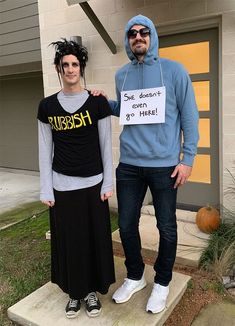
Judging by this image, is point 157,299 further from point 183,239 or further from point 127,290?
point 183,239

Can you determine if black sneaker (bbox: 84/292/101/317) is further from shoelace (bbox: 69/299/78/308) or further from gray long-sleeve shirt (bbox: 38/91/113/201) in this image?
gray long-sleeve shirt (bbox: 38/91/113/201)

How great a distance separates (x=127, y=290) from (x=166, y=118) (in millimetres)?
1307

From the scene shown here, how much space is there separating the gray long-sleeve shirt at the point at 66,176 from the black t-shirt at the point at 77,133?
33mm

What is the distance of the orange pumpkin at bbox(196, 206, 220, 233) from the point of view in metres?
3.72

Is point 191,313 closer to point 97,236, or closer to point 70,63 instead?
point 97,236

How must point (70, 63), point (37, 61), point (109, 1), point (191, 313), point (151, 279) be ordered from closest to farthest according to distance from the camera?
1. point (70, 63)
2. point (191, 313)
3. point (151, 279)
4. point (109, 1)
5. point (37, 61)

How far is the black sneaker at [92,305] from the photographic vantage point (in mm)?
2539

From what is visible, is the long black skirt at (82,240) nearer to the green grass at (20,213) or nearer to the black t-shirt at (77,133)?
the black t-shirt at (77,133)

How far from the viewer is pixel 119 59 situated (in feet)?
14.5

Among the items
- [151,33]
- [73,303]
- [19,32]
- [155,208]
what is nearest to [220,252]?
[155,208]

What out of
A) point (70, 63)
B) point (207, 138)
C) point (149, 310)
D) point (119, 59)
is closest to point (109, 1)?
point (119, 59)

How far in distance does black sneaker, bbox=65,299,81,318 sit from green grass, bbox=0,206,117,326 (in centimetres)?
49

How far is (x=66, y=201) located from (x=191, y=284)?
1370 millimetres

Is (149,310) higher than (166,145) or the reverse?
the reverse
